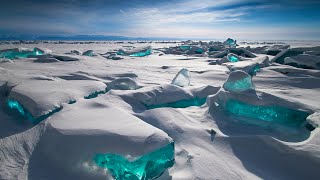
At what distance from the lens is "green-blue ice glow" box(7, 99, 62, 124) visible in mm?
1574

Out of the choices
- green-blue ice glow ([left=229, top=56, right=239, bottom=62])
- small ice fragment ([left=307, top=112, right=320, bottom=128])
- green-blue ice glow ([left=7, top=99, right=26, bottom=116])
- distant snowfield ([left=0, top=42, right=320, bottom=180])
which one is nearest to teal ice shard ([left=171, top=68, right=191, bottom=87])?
distant snowfield ([left=0, top=42, right=320, bottom=180])

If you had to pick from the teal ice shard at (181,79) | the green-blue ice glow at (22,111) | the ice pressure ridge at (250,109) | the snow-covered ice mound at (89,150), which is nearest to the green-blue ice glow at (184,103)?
the ice pressure ridge at (250,109)

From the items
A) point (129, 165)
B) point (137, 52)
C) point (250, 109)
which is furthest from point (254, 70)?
point (137, 52)

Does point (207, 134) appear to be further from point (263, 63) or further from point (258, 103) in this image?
point (263, 63)

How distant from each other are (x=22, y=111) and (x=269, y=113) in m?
2.15

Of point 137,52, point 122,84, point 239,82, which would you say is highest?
point 239,82

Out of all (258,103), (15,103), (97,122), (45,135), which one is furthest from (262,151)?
(15,103)

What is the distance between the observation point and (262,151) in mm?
1438

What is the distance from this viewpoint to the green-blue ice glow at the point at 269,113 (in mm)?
1863

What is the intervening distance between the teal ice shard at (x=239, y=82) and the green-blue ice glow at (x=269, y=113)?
0.57ft

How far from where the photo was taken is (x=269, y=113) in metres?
1.95

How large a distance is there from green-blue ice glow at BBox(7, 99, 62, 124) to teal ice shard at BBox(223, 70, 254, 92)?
64.0 inches

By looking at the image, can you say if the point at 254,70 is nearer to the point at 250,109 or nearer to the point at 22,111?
the point at 250,109

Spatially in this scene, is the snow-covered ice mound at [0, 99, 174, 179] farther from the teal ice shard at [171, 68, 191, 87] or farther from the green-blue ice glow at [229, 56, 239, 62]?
the green-blue ice glow at [229, 56, 239, 62]
